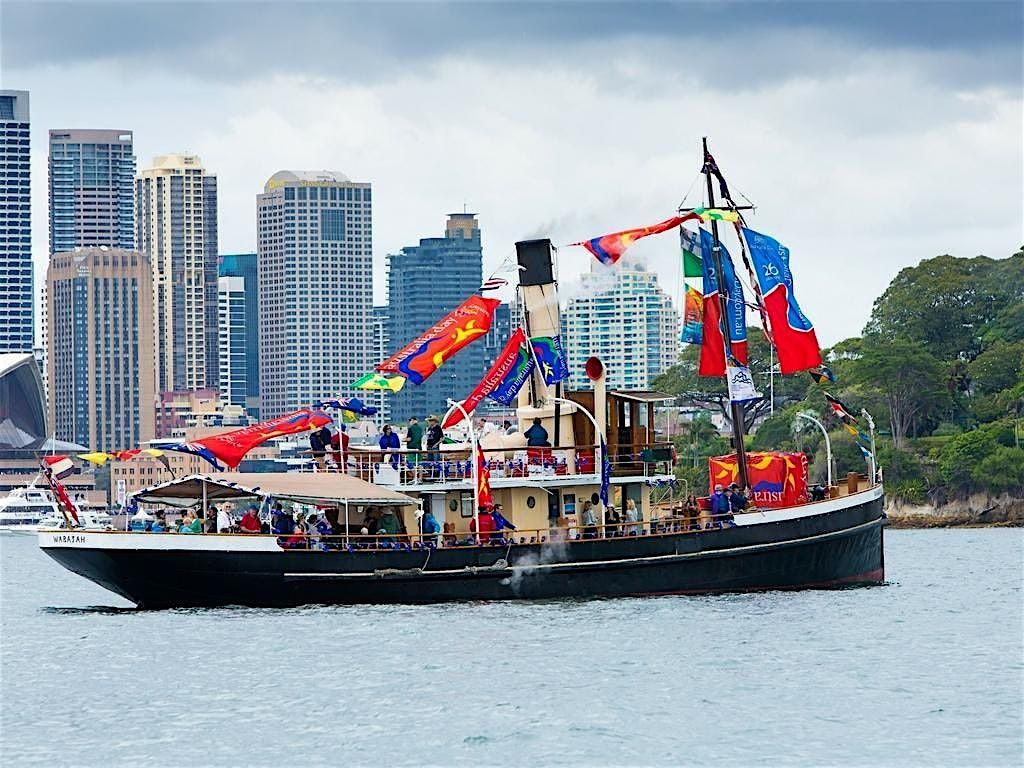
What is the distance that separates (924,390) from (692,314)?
215 ft

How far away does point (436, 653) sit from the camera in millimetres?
41188

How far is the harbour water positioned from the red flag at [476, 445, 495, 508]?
2369 millimetres

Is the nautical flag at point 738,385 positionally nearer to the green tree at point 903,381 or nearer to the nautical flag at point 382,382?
the nautical flag at point 382,382

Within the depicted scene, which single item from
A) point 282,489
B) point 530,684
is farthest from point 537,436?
point 530,684

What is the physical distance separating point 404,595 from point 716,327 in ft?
36.1

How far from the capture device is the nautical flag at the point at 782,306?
53.1 m

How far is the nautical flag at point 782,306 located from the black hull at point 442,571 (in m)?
5.06

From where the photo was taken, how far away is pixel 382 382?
49.9 meters

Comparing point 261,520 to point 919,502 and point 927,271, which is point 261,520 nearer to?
point 919,502

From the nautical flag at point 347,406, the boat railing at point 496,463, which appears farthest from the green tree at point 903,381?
the nautical flag at point 347,406

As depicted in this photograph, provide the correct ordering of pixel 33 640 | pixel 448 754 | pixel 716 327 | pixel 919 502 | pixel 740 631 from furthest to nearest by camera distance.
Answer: pixel 919 502 → pixel 716 327 → pixel 33 640 → pixel 740 631 → pixel 448 754

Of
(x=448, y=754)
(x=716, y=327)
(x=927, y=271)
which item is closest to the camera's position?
(x=448, y=754)

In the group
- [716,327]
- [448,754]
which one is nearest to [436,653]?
[448,754]

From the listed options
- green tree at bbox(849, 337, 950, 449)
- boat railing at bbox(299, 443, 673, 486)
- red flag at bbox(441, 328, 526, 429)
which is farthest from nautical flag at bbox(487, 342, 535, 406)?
green tree at bbox(849, 337, 950, 449)
